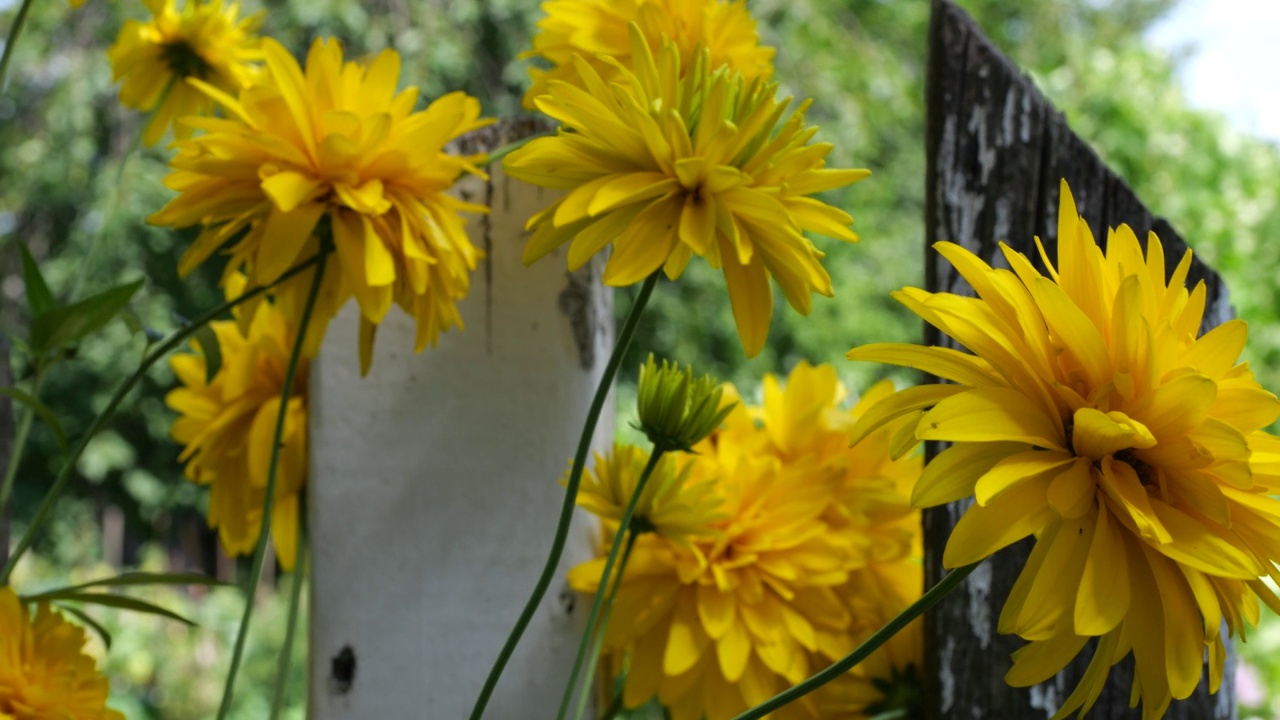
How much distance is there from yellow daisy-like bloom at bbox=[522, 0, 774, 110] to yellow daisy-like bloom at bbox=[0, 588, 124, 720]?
31 centimetres

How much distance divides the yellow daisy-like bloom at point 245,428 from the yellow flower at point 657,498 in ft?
0.63

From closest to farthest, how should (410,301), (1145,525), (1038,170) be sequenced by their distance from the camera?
1. (1145,525)
2. (410,301)
3. (1038,170)

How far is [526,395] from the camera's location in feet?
2.06

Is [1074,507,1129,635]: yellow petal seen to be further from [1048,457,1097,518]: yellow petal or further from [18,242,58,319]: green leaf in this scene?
[18,242,58,319]: green leaf

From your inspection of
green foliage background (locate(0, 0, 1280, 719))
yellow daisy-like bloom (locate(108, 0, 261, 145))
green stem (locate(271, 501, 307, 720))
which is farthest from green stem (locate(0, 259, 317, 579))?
green foliage background (locate(0, 0, 1280, 719))

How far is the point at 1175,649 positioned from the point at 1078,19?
5.91 m

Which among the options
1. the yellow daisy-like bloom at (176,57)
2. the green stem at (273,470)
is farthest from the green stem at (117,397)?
the yellow daisy-like bloom at (176,57)

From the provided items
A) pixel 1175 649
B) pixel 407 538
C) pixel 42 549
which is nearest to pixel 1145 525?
pixel 1175 649

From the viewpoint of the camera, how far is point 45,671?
18.3 inches

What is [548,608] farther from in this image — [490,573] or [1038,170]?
[1038,170]

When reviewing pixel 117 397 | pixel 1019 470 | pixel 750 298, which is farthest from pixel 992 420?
pixel 117 397

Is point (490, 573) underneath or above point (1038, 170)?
underneath

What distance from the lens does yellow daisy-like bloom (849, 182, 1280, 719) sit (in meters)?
0.31

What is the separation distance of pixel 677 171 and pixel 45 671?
0.35 metres
